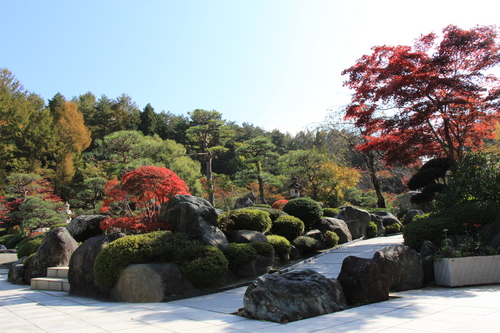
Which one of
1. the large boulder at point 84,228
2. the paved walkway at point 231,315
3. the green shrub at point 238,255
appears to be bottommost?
the paved walkway at point 231,315

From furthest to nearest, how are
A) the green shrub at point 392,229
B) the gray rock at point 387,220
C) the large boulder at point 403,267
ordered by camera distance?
the gray rock at point 387,220
the green shrub at point 392,229
the large boulder at point 403,267

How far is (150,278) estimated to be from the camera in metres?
6.19

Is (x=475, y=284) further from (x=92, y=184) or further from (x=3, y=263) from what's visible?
(x=92, y=184)

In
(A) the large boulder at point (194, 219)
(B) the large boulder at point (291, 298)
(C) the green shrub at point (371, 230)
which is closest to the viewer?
(B) the large boulder at point (291, 298)

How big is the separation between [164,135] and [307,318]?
3545cm

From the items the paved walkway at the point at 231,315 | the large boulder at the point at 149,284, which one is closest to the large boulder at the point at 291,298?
the paved walkway at the point at 231,315

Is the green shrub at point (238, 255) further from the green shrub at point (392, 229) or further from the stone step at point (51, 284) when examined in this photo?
the green shrub at point (392, 229)

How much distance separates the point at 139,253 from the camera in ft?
21.7

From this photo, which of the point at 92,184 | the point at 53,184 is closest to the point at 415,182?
the point at 92,184

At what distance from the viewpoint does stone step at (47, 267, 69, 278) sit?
27.3ft

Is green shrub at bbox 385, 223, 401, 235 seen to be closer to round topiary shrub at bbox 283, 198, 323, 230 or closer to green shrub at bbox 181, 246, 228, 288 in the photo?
round topiary shrub at bbox 283, 198, 323, 230

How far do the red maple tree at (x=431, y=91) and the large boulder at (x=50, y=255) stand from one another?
9.44m

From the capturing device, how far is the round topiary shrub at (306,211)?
1187 centimetres

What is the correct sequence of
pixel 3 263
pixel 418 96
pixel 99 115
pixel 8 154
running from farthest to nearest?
pixel 99 115
pixel 8 154
pixel 3 263
pixel 418 96
